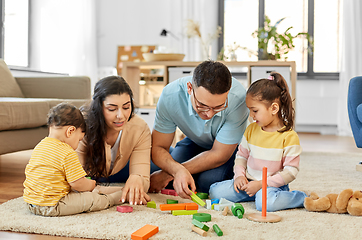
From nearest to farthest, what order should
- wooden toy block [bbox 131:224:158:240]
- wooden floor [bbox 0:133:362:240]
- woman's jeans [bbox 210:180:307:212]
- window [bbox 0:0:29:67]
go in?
1. wooden toy block [bbox 131:224:158:240]
2. wooden floor [bbox 0:133:362:240]
3. woman's jeans [bbox 210:180:307:212]
4. window [bbox 0:0:29:67]

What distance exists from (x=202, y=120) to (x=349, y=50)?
355 centimetres

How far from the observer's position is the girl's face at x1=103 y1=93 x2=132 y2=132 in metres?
1.41

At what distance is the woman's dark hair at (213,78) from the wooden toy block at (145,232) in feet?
1.62

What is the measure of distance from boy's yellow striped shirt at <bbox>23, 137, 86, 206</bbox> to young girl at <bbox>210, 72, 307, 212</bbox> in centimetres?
64

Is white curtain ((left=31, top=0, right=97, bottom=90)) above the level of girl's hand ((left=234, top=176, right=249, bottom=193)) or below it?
above

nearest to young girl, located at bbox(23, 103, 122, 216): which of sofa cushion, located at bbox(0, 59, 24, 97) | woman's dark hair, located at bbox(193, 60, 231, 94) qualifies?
woman's dark hair, located at bbox(193, 60, 231, 94)

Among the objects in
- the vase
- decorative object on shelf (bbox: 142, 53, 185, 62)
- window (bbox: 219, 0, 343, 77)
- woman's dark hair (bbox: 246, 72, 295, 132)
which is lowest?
woman's dark hair (bbox: 246, 72, 295, 132)

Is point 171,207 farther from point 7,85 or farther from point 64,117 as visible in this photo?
point 7,85

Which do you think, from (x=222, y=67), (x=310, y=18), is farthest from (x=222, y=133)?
(x=310, y=18)

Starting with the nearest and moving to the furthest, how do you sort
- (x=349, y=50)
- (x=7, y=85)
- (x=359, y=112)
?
(x=359, y=112)
(x=7, y=85)
(x=349, y=50)

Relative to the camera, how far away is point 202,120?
1.60 meters

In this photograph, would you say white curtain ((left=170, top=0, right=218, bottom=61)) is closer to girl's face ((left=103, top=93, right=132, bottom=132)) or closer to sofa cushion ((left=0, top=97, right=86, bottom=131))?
sofa cushion ((left=0, top=97, right=86, bottom=131))

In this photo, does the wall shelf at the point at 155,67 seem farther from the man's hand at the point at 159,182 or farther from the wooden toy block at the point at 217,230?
the wooden toy block at the point at 217,230

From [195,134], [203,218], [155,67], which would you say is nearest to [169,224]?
[203,218]
